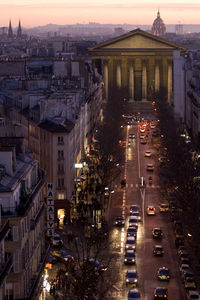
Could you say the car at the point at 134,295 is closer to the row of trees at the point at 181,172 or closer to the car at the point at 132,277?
the car at the point at 132,277

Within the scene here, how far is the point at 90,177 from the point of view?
78.2 m

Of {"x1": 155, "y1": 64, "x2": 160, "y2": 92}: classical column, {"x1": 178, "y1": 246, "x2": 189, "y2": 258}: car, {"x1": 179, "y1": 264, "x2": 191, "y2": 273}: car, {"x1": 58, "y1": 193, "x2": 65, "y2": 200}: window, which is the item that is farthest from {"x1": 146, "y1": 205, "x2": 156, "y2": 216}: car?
{"x1": 155, "y1": 64, "x2": 160, "y2": 92}: classical column

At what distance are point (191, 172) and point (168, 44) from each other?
341ft

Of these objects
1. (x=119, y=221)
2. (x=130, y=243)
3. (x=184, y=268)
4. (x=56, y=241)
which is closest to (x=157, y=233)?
(x=130, y=243)

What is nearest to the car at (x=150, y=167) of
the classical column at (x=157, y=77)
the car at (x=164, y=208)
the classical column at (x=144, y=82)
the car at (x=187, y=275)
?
the car at (x=164, y=208)

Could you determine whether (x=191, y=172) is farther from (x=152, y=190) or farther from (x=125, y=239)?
(x=125, y=239)

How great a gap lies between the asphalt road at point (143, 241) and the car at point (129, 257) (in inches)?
11.9

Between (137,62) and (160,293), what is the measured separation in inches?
5379

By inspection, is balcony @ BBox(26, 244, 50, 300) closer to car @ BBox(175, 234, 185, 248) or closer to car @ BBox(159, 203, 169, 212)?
car @ BBox(175, 234, 185, 248)

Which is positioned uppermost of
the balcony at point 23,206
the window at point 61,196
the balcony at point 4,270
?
the balcony at point 23,206

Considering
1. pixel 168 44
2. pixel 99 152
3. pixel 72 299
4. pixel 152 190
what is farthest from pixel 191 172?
pixel 168 44

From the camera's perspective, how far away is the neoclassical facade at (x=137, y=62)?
170000 millimetres

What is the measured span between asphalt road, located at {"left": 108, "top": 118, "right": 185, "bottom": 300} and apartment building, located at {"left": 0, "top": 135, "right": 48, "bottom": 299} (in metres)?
7.62

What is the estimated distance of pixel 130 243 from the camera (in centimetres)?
5331
